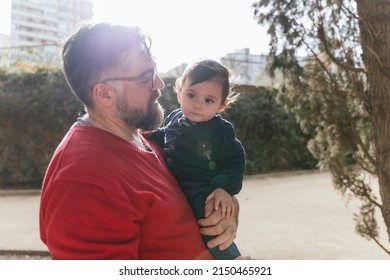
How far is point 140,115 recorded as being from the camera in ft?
4.19

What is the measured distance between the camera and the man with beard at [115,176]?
97 centimetres

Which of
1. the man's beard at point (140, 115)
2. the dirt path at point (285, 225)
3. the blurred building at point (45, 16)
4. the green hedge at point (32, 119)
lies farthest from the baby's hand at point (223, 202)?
the green hedge at point (32, 119)

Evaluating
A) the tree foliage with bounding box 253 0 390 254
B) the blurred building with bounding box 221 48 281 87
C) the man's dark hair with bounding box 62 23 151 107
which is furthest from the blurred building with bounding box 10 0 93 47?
the blurred building with bounding box 221 48 281 87

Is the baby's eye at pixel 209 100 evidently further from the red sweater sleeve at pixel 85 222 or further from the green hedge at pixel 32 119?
the green hedge at pixel 32 119

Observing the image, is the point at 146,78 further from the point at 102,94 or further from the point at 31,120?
the point at 31,120

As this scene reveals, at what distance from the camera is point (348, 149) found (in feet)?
11.6

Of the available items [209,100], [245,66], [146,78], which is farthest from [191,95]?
[245,66]

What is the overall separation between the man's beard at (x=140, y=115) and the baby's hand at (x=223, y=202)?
0.98ft

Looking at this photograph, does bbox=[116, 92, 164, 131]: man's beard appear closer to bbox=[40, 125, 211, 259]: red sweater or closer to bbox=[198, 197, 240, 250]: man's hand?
bbox=[40, 125, 211, 259]: red sweater

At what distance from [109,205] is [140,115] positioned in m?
0.37

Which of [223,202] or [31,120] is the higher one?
[223,202]
